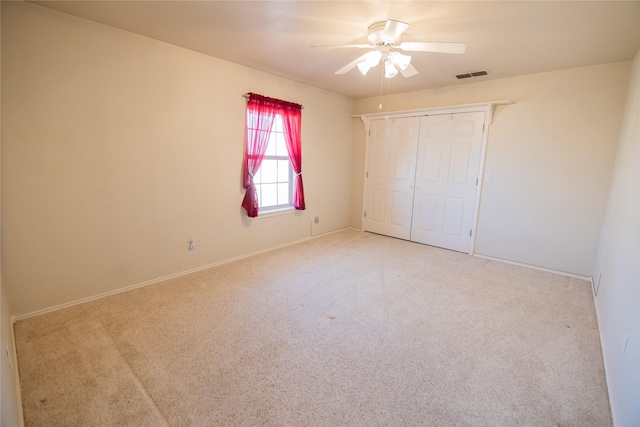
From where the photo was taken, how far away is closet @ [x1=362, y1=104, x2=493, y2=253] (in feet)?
13.2

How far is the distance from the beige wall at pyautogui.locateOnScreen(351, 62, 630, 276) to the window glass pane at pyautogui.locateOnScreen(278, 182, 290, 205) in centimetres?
276

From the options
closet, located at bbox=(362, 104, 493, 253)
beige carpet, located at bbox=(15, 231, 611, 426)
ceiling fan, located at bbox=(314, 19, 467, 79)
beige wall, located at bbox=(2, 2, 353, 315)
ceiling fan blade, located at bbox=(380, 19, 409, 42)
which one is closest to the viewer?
beige carpet, located at bbox=(15, 231, 611, 426)

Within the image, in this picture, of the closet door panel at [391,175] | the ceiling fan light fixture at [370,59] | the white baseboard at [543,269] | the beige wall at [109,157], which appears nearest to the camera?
the beige wall at [109,157]

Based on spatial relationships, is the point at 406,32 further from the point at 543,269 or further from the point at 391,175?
the point at 543,269

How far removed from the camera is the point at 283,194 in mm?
4320

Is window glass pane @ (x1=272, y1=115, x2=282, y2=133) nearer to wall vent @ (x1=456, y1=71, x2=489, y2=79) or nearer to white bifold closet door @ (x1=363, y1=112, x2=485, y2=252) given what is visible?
white bifold closet door @ (x1=363, y1=112, x2=485, y2=252)

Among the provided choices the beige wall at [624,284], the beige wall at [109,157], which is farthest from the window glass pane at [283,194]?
the beige wall at [624,284]

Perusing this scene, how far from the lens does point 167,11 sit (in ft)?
7.23

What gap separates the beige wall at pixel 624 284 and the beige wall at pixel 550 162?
0.82 feet

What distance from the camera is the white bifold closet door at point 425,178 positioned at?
406 cm

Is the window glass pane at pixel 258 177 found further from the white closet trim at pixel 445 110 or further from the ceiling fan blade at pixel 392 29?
the ceiling fan blade at pixel 392 29

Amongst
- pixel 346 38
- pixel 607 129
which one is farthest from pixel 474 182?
pixel 346 38

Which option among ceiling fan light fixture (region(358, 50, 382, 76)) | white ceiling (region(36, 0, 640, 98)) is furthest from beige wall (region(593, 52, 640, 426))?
ceiling fan light fixture (region(358, 50, 382, 76))

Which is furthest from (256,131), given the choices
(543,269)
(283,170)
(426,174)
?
(543,269)
